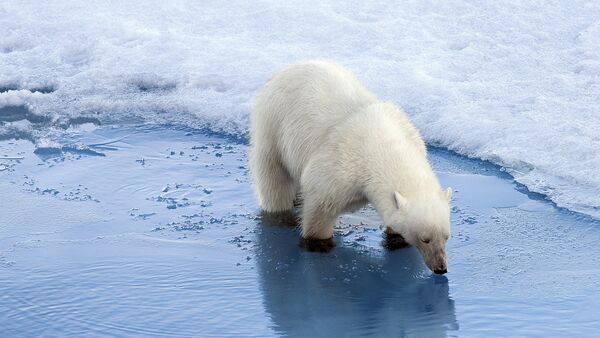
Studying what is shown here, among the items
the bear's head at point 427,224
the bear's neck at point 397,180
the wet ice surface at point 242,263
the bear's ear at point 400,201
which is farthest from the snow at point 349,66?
the bear's ear at point 400,201

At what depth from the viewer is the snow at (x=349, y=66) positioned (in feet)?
24.0

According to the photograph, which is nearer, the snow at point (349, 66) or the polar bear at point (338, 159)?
the polar bear at point (338, 159)

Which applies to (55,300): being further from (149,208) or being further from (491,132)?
(491,132)

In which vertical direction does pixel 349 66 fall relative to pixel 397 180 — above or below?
below

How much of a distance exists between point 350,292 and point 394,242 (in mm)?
652

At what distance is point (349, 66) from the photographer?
912 centimetres

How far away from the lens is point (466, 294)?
5004mm

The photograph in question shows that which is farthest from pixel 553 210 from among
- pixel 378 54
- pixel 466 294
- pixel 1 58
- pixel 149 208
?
pixel 1 58

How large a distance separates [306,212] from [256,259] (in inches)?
16.0

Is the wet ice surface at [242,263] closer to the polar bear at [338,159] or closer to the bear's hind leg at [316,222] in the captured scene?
the bear's hind leg at [316,222]

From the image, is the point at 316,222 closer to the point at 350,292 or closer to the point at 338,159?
the point at 338,159

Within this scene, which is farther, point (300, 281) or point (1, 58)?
point (1, 58)

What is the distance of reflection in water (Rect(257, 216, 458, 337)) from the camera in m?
4.71

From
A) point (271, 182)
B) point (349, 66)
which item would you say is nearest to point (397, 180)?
point (271, 182)
